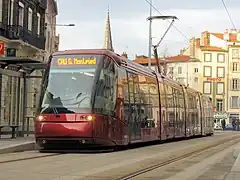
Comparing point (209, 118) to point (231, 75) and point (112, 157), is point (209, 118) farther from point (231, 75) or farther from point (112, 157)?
point (231, 75)

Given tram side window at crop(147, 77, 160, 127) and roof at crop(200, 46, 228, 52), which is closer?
tram side window at crop(147, 77, 160, 127)

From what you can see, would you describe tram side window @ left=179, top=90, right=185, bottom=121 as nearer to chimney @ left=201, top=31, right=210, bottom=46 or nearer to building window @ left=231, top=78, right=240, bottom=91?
building window @ left=231, top=78, right=240, bottom=91

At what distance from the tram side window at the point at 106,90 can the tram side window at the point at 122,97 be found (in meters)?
0.38

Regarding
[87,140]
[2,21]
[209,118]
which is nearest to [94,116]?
[87,140]

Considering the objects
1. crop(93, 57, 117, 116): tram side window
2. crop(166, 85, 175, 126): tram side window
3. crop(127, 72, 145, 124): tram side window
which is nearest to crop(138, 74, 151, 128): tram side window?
crop(127, 72, 145, 124): tram side window

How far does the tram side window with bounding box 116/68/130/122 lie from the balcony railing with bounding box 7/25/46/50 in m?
15.2

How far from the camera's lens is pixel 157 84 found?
28.0 metres

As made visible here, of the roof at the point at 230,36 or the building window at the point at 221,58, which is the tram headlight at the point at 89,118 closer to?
the building window at the point at 221,58

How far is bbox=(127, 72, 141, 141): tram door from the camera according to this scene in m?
22.7

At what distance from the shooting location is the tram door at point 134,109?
74.3 feet

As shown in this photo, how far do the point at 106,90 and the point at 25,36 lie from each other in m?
18.8

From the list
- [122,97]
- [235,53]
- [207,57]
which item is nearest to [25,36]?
[122,97]

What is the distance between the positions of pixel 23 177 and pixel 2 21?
23791mm

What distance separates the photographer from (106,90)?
2028 centimetres
